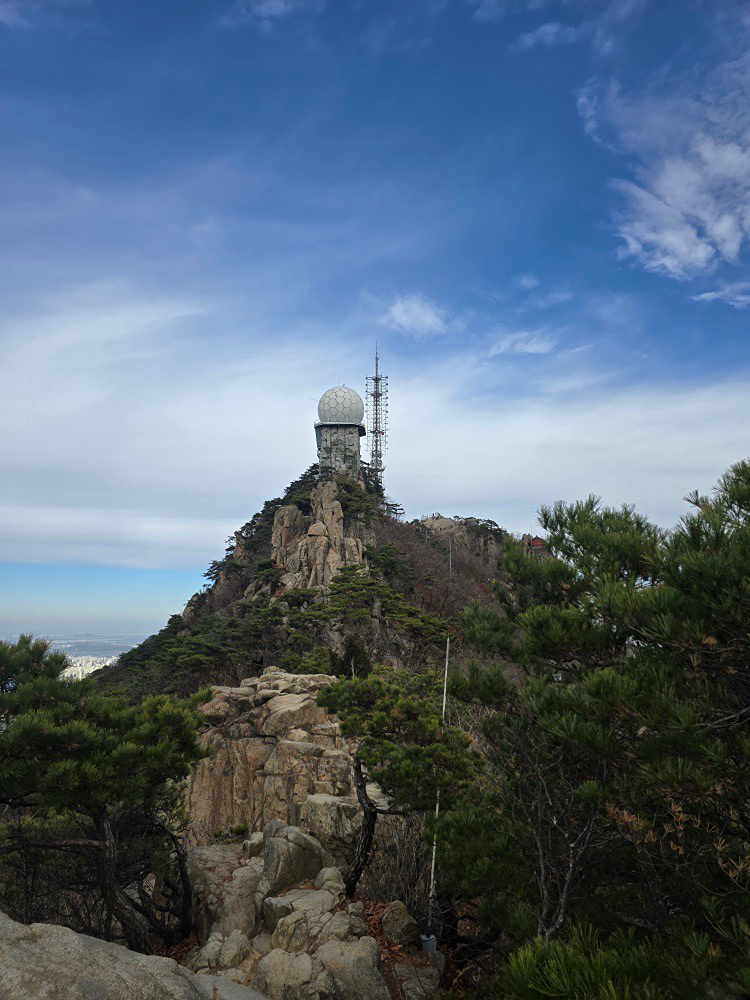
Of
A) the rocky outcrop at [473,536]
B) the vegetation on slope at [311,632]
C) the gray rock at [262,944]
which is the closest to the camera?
the gray rock at [262,944]

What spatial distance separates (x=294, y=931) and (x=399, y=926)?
151 cm

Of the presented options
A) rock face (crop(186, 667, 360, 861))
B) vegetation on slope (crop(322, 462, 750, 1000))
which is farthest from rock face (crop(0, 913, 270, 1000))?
rock face (crop(186, 667, 360, 861))

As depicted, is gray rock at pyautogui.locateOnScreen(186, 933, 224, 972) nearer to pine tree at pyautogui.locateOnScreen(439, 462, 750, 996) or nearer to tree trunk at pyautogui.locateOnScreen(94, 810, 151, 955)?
tree trunk at pyautogui.locateOnScreen(94, 810, 151, 955)

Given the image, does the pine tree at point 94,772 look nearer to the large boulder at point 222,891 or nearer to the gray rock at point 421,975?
the large boulder at point 222,891

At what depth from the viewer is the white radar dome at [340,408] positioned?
172 feet

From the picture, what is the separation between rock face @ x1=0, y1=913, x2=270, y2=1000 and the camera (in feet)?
13.0

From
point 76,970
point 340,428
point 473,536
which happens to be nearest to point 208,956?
point 76,970

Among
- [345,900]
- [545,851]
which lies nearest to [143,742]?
[345,900]

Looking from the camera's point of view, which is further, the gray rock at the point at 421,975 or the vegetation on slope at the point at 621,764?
the gray rock at the point at 421,975

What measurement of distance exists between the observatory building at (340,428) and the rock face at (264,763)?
→ 34.2 metres

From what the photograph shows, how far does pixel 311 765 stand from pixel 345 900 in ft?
23.8

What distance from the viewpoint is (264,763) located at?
16141 millimetres

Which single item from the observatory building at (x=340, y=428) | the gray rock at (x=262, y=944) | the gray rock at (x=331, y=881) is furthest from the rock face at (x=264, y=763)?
the observatory building at (x=340, y=428)

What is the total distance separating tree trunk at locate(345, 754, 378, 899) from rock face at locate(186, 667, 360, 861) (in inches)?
167
